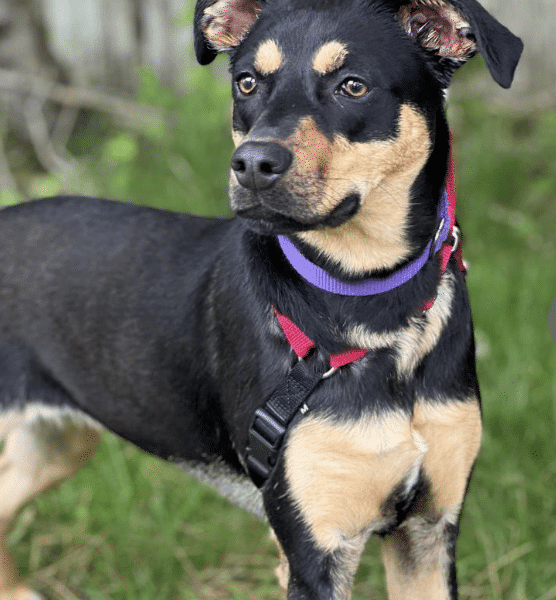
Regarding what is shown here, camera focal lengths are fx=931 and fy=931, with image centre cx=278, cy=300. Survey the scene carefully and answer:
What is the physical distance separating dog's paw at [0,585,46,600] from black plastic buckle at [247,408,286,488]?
4.56 feet

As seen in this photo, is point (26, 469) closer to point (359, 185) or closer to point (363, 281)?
point (363, 281)

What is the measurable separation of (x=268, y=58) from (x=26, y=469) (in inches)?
78.3

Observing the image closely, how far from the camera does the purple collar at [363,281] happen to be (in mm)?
2561

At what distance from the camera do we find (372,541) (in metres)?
3.71

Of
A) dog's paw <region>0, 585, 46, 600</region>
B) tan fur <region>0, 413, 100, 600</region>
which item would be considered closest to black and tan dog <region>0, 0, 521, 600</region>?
tan fur <region>0, 413, 100, 600</region>

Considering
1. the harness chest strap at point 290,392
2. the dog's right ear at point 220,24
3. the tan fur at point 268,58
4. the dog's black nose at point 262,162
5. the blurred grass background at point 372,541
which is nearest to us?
the dog's black nose at point 262,162

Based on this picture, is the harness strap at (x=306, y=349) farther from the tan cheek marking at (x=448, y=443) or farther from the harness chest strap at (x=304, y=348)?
the tan cheek marking at (x=448, y=443)

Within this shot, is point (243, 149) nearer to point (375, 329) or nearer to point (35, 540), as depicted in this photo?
point (375, 329)

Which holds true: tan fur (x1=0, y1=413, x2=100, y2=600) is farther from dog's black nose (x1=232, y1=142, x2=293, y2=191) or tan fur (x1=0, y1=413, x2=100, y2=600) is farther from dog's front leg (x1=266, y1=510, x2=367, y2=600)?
dog's black nose (x1=232, y1=142, x2=293, y2=191)

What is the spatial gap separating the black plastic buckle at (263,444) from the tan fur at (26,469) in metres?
1.19

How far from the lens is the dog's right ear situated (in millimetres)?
2746

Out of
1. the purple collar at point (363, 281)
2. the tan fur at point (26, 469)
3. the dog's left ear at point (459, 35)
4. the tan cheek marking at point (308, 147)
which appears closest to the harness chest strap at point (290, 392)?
the purple collar at point (363, 281)

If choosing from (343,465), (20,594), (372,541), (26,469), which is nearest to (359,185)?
(343,465)

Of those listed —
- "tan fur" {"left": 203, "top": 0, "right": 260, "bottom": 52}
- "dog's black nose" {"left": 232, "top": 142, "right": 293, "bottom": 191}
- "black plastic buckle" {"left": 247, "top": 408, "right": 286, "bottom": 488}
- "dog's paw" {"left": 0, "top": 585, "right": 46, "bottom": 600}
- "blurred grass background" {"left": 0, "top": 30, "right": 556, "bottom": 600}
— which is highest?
"tan fur" {"left": 203, "top": 0, "right": 260, "bottom": 52}
